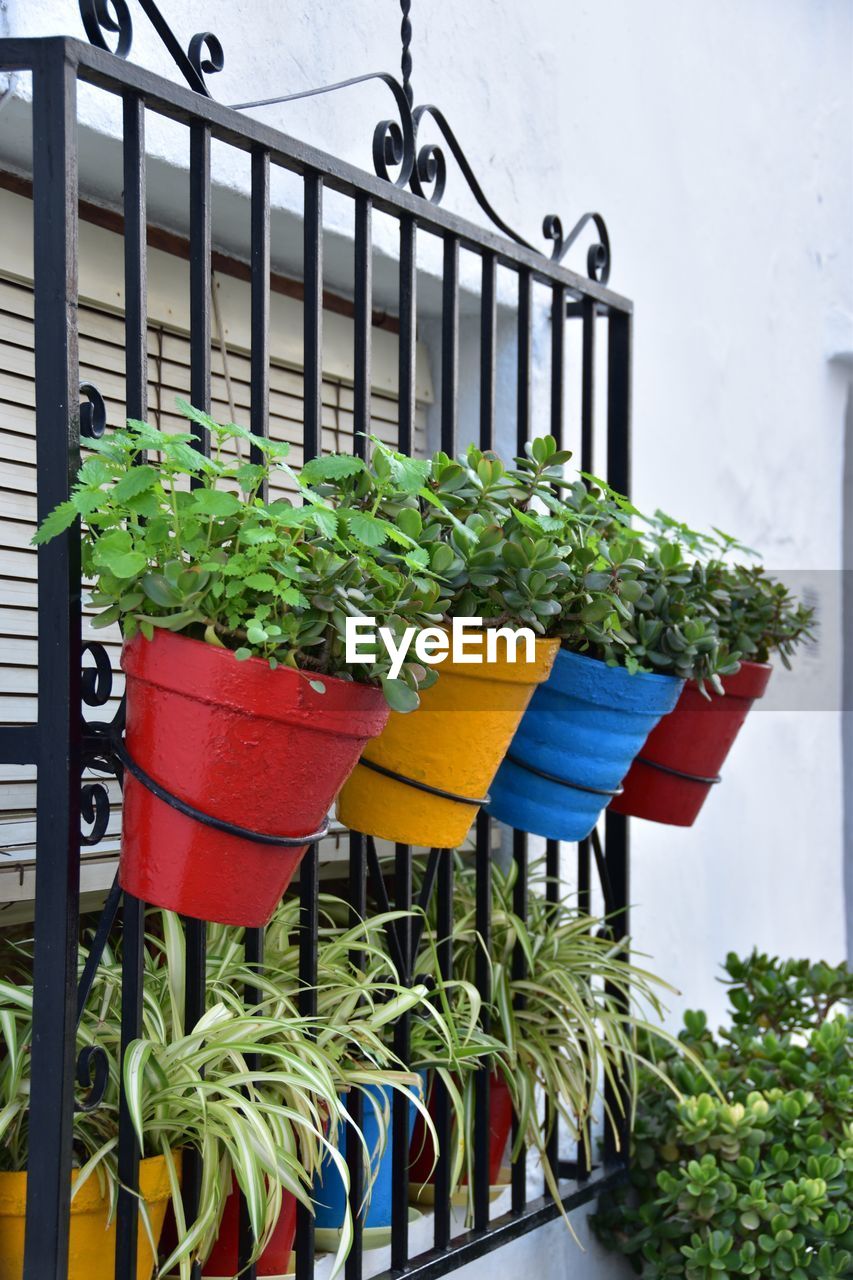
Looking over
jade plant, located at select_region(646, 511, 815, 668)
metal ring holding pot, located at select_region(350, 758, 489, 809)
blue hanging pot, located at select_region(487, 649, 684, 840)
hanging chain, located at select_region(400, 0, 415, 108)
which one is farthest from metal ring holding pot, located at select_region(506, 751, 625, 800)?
hanging chain, located at select_region(400, 0, 415, 108)

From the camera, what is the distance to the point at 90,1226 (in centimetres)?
146

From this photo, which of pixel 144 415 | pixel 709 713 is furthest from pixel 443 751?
pixel 709 713

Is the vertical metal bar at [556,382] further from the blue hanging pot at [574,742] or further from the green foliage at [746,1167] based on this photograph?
the blue hanging pot at [574,742]

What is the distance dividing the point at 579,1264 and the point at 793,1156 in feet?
1.49

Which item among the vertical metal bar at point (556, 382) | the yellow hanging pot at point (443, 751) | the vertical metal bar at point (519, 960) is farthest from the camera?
the vertical metal bar at point (556, 382)

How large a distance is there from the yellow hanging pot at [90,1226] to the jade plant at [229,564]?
0.59 metres

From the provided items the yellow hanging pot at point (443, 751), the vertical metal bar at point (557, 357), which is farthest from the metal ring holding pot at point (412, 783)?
the vertical metal bar at point (557, 357)

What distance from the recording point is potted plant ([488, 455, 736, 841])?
5.72 feet

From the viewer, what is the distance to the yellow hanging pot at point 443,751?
160 cm

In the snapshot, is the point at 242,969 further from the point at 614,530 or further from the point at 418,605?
the point at 614,530

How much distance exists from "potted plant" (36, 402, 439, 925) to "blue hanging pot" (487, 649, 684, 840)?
51 centimetres

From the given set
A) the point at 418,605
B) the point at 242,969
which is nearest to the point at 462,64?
the point at 418,605

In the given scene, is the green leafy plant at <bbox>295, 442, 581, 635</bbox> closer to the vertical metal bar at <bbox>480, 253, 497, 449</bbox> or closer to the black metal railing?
the black metal railing

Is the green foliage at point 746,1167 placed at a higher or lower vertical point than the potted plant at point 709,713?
lower
